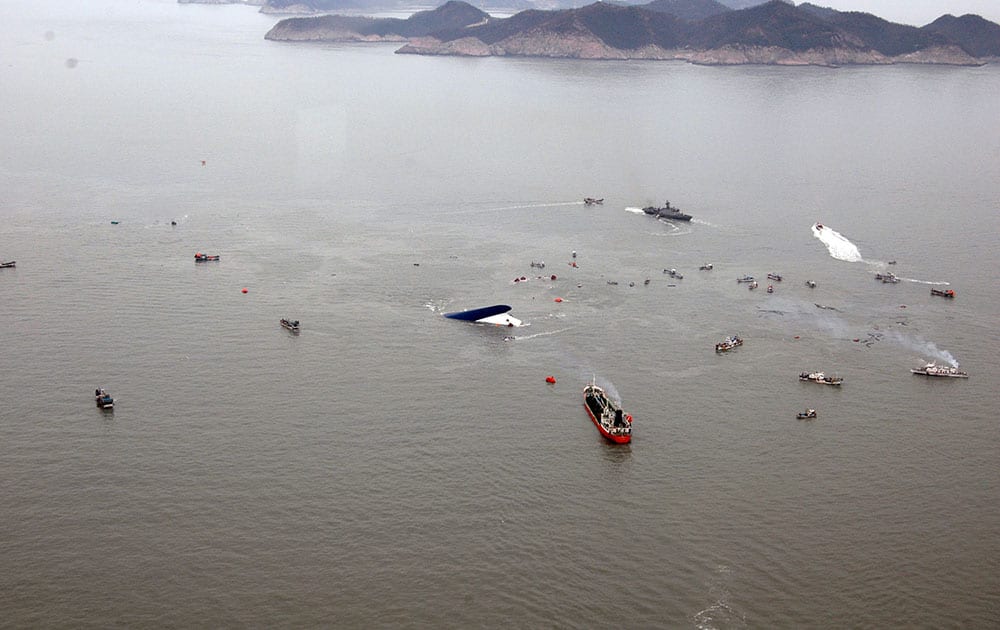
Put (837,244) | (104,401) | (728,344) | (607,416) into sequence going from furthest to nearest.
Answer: (837,244), (728,344), (104,401), (607,416)

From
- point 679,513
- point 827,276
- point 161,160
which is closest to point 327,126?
point 161,160

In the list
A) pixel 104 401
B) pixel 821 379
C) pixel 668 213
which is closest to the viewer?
pixel 104 401

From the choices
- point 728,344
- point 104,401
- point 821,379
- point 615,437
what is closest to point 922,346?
point 821,379

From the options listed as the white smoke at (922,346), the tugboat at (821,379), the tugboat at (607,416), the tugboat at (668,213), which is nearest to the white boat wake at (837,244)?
the tugboat at (668,213)

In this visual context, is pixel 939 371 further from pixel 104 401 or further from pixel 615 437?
pixel 104 401

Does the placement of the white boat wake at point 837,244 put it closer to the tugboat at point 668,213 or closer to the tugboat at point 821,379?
the tugboat at point 668,213
